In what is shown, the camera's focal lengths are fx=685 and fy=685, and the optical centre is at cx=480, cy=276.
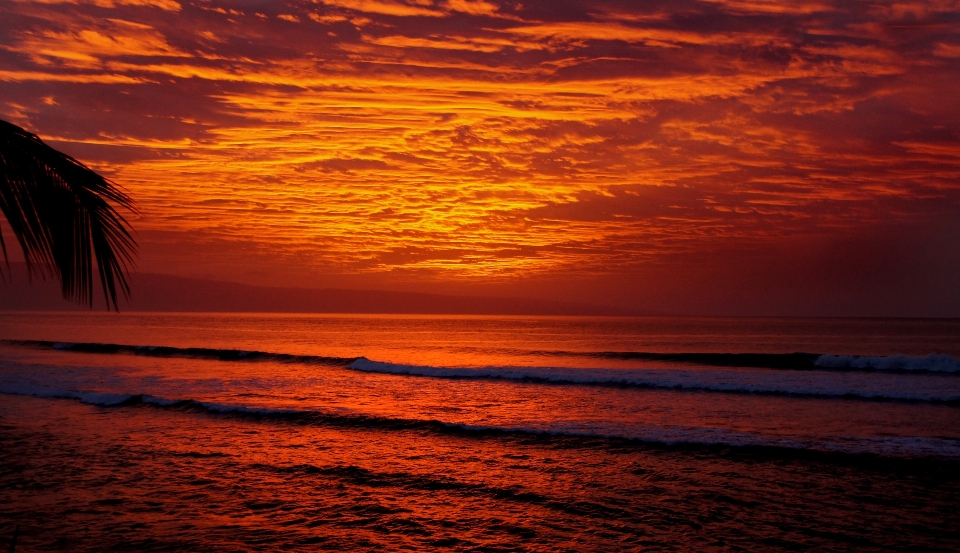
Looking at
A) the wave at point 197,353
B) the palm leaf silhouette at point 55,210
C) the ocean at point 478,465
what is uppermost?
the palm leaf silhouette at point 55,210

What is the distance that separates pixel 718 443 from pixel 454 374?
1800 centimetres

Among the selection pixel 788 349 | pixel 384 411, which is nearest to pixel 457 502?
pixel 384 411

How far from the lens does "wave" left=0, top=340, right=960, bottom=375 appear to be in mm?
33281

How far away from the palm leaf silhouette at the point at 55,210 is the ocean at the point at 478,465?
6150 mm

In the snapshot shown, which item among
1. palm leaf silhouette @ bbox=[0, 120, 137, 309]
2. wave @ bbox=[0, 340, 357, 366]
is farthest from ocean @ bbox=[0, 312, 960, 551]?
wave @ bbox=[0, 340, 357, 366]

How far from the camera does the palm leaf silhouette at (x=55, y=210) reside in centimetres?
342

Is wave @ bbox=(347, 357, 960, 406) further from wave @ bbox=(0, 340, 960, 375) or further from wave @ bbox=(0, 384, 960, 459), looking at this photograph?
wave @ bbox=(0, 384, 960, 459)

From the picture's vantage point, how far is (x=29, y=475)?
11.6m

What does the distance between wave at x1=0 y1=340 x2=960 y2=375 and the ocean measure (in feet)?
23.0

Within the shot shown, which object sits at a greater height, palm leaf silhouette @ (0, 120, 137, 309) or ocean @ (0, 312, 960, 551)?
palm leaf silhouette @ (0, 120, 137, 309)

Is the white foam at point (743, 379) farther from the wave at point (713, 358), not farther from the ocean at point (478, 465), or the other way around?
the wave at point (713, 358)

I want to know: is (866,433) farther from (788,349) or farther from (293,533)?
(788,349)

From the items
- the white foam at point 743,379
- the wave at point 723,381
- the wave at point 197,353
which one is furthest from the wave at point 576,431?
the wave at point 197,353

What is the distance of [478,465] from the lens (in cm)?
1286
